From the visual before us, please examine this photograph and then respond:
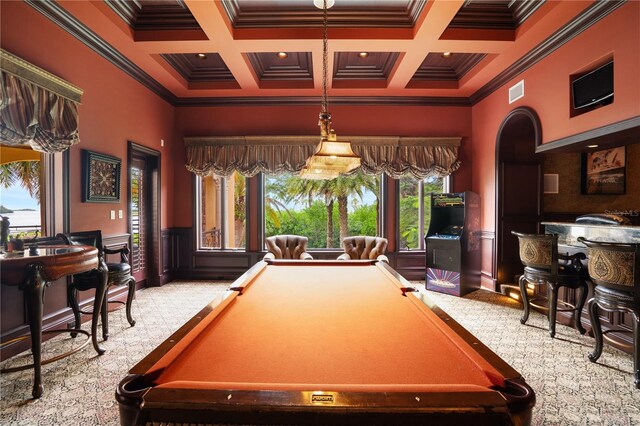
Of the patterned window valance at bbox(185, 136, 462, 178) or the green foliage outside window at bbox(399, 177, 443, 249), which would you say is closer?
the patterned window valance at bbox(185, 136, 462, 178)

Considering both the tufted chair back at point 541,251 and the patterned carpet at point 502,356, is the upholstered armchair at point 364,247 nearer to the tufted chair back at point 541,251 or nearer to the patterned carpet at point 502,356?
the patterned carpet at point 502,356

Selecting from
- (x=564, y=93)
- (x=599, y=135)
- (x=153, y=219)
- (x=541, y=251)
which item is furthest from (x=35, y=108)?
A: (x=564, y=93)

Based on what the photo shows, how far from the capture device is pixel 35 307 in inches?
90.7

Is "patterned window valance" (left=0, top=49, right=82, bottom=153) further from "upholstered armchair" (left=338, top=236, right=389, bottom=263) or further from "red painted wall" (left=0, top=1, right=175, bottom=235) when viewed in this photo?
"upholstered armchair" (left=338, top=236, right=389, bottom=263)

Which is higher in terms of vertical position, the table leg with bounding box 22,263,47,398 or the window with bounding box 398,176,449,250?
the window with bounding box 398,176,449,250

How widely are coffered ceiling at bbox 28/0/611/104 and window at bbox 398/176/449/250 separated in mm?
1973

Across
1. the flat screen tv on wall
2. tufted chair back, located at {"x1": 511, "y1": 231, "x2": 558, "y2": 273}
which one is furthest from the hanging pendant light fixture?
the flat screen tv on wall

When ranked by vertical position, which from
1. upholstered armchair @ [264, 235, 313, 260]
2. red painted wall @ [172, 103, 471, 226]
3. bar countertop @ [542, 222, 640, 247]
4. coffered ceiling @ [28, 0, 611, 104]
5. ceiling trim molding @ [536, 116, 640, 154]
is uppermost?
coffered ceiling @ [28, 0, 611, 104]

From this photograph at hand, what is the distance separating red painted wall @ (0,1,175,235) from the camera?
2977 millimetres

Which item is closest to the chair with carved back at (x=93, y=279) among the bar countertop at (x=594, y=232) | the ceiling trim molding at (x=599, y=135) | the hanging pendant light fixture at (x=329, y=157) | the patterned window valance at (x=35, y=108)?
the patterned window valance at (x=35, y=108)

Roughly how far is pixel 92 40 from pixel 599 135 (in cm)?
567

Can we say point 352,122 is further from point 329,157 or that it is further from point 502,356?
point 502,356

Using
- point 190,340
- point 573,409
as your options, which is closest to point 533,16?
point 573,409

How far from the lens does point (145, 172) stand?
5359 mm
